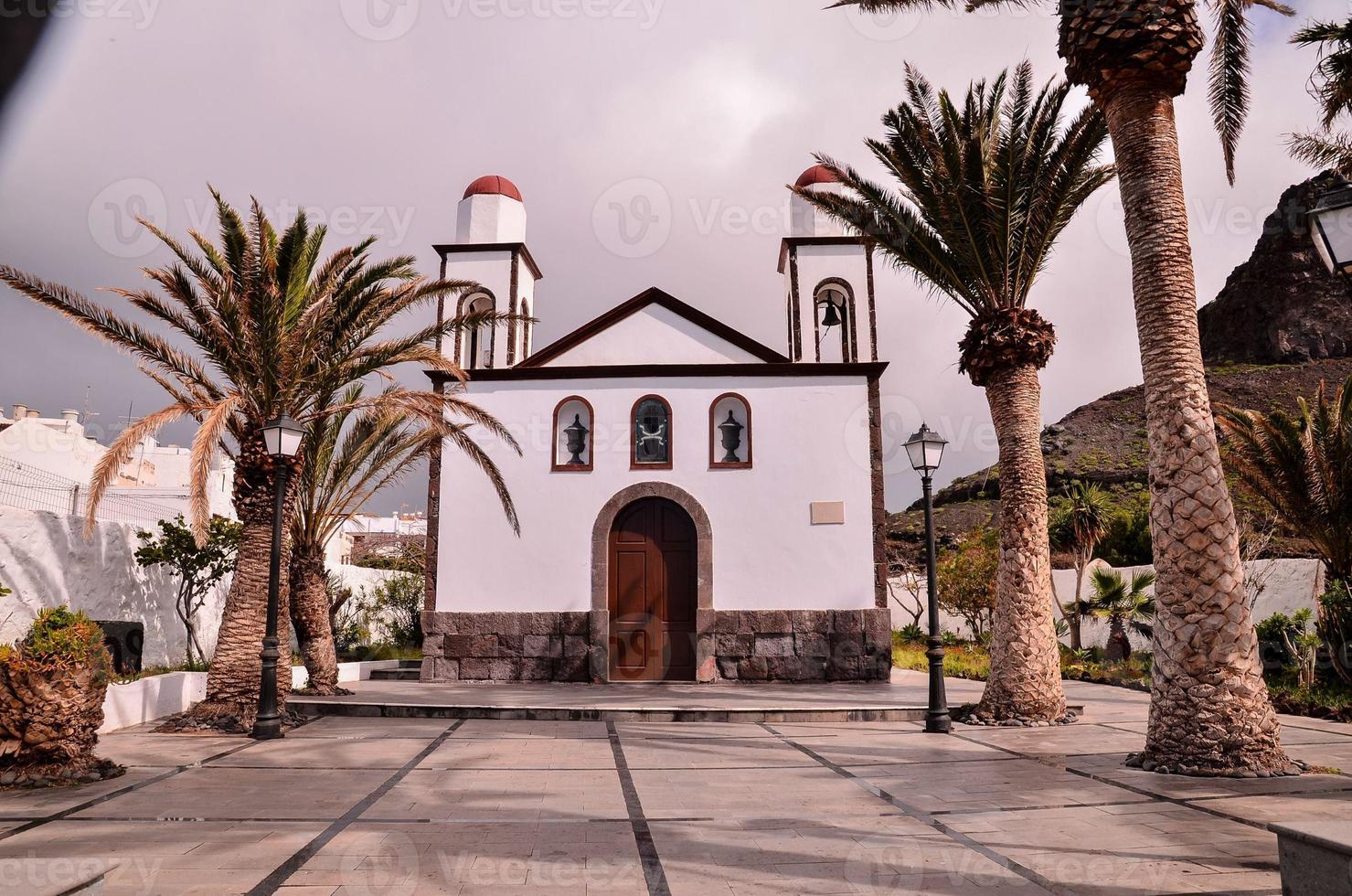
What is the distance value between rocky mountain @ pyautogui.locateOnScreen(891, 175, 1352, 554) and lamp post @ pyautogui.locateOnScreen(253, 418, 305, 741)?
32711 millimetres

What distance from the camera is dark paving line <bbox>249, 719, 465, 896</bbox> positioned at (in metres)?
4.11

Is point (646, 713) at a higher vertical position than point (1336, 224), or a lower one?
lower

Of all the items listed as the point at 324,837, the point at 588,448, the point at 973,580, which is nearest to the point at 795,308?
the point at 588,448

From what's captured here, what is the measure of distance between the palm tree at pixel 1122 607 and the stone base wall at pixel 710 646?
251 inches

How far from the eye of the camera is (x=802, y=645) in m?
13.8

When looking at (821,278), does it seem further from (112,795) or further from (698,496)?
(112,795)

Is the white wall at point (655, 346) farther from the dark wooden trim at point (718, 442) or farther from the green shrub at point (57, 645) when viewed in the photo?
the green shrub at point (57, 645)

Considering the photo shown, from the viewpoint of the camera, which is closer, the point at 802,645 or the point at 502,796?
the point at 502,796

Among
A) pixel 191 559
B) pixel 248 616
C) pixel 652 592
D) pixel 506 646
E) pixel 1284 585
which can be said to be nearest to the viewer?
pixel 248 616

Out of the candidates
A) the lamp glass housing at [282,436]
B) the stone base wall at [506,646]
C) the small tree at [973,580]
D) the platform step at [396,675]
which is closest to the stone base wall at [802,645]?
the stone base wall at [506,646]

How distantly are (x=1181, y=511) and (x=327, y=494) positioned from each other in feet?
35.3

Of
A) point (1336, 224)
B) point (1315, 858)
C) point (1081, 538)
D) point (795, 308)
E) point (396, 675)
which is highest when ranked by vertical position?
point (795, 308)

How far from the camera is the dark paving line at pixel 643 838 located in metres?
4.14

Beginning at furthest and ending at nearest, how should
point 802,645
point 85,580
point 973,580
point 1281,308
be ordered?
point 1281,308
point 973,580
point 802,645
point 85,580
